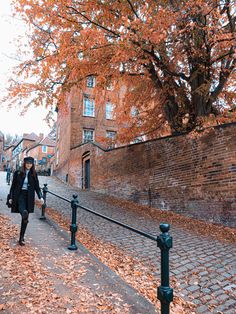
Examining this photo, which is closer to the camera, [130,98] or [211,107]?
[211,107]

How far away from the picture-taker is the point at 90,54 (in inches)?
291

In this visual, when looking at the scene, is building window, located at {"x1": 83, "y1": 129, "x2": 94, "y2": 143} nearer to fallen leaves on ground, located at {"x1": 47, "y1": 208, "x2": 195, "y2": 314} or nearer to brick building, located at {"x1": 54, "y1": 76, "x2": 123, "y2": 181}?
brick building, located at {"x1": 54, "y1": 76, "x2": 123, "y2": 181}

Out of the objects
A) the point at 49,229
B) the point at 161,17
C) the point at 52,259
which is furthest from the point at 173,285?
the point at 161,17

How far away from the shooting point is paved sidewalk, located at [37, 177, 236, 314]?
3.67 m

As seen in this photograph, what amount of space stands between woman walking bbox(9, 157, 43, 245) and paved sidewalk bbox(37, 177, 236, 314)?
1.97 metres

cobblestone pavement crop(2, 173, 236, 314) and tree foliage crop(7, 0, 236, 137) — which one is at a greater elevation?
tree foliage crop(7, 0, 236, 137)

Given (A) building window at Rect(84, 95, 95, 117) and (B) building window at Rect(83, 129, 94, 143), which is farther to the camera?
(A) building window at Rect(84, 95, 95, 117)

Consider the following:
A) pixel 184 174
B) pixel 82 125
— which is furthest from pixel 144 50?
pixel 82 125

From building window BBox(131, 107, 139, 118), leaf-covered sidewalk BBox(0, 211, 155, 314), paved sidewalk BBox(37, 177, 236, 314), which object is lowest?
paved sidewalk BBox(37, 177, 236, 314)

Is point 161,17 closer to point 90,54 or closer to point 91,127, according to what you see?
point 90,54

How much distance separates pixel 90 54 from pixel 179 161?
16.8 feet

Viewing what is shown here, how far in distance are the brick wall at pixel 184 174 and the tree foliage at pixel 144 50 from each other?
1.02 meters

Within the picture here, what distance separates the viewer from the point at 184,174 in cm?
953

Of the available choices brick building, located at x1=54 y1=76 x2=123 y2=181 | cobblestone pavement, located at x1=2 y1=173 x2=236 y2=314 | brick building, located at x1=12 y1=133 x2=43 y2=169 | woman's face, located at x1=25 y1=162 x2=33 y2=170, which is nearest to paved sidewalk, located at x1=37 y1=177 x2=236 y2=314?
cobblestone pavement, located at x1=2 y1=173 x2=236 y2=314
